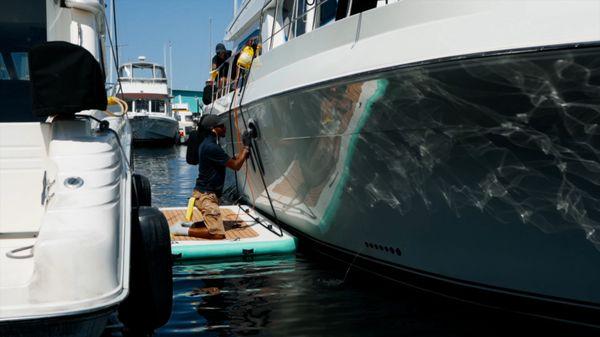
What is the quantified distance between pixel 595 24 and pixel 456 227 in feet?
6.44

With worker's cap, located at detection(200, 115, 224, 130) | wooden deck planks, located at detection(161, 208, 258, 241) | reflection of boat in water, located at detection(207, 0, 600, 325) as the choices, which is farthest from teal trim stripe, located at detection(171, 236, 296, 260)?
worker's cap, located at detection(200, 115, 224, 130)

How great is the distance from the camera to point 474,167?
4.56 m

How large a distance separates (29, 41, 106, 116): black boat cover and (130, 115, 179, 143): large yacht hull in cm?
3133

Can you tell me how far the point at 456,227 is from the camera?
16.3 ft

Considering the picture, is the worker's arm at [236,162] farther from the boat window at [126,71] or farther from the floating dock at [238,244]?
the boat window at [126,71]

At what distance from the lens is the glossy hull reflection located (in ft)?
12.9

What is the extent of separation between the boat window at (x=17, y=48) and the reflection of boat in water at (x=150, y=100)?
3038cm

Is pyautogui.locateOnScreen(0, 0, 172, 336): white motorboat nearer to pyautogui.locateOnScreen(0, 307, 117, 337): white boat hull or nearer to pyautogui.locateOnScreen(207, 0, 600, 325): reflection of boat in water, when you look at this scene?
pyautogui.locateOnScreen(0, 307, 117, 337): white boat hull

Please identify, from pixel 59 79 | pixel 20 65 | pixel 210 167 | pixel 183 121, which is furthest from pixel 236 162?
pixel 183 121

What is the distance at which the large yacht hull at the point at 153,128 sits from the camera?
3500 cm

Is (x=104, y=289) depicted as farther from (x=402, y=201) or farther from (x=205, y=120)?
(x=205, y=120)

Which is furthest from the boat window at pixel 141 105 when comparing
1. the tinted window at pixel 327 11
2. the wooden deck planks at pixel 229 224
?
the tinted window at pixel 327 11

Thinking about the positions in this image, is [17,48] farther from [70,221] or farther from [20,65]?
[70,221]

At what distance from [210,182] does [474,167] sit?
3.71 metres
